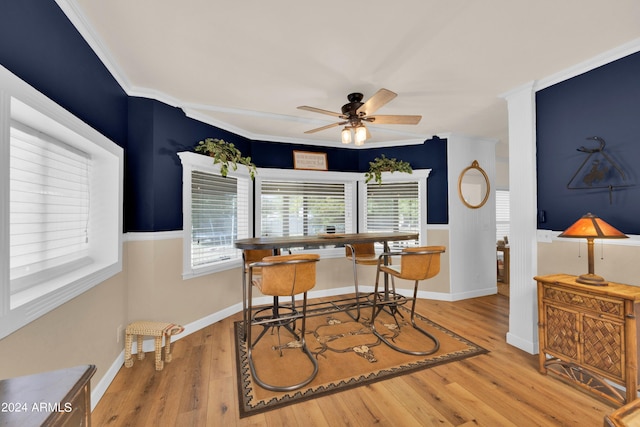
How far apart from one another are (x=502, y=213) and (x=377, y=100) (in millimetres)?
5451

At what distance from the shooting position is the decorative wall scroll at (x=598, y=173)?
2.13m

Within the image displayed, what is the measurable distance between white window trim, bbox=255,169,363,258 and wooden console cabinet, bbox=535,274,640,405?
9.13 ft

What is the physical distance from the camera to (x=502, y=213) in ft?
20.1

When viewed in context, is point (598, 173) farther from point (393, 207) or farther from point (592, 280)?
point (393, 207)

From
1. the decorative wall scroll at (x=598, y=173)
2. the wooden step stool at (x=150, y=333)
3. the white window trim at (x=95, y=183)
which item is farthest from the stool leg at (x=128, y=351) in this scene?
the decorative wall scroll at (x=598, y=173)

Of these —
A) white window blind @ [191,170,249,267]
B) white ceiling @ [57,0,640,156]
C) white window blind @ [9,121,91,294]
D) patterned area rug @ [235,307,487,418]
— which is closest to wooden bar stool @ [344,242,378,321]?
patterned area rug @ [235,307,487,418]

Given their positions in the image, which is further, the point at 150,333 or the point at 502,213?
the point at 502,213

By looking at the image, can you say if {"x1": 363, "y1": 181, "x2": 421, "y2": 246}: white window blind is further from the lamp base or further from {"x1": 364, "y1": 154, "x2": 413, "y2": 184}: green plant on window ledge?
the lamp base

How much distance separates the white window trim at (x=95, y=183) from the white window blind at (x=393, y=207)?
3514 mm

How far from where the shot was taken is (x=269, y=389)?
2080 mm

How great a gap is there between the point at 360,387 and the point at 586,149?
9.02ft

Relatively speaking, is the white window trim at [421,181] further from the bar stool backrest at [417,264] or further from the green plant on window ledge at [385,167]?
the bar stool backrest at [417,264]

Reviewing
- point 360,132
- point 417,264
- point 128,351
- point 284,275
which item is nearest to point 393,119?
point 360,132

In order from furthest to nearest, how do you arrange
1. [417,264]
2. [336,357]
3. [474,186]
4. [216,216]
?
[474,186], [216,216], [417,264], [336,357]
